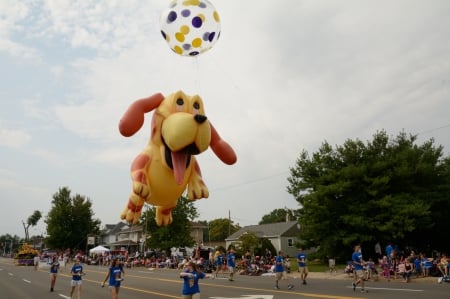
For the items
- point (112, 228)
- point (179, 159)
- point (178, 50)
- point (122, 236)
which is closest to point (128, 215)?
point (179, 159)

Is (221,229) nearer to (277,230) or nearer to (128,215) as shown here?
(277,230)

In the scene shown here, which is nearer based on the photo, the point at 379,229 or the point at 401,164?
the point at 379,229

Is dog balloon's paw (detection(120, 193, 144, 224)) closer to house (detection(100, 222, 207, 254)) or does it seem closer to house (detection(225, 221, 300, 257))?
house (detection(225, 221, 300, 257))

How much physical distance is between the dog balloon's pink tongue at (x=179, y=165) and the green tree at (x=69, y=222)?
69.0 metres

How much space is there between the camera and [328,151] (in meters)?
32.7

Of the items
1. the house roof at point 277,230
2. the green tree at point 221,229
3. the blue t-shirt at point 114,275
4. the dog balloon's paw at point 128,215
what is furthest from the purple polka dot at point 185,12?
the green tree at point 221,229

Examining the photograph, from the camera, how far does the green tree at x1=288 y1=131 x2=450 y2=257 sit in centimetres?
2827

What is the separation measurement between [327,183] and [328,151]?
2716 mm

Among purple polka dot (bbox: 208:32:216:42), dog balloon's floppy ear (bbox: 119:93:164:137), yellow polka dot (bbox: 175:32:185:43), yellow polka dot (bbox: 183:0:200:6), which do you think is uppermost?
yellow polka dot (bbox: 183:0:200:6)

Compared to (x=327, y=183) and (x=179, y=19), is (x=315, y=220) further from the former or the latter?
(x=179, y=19)

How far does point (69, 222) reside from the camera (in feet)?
234

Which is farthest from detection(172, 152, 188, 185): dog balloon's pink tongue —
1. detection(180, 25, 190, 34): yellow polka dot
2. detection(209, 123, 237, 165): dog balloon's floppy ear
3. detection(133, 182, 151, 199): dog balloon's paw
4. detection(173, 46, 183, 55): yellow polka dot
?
detection(180, 25, 190, 34): yellow polka dot

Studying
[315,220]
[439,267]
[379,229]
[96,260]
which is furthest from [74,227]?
[439,267]

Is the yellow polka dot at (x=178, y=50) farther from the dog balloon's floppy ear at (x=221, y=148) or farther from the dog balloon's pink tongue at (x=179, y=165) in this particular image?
the dog balloon's pink tongue at (x=179, y=165)
